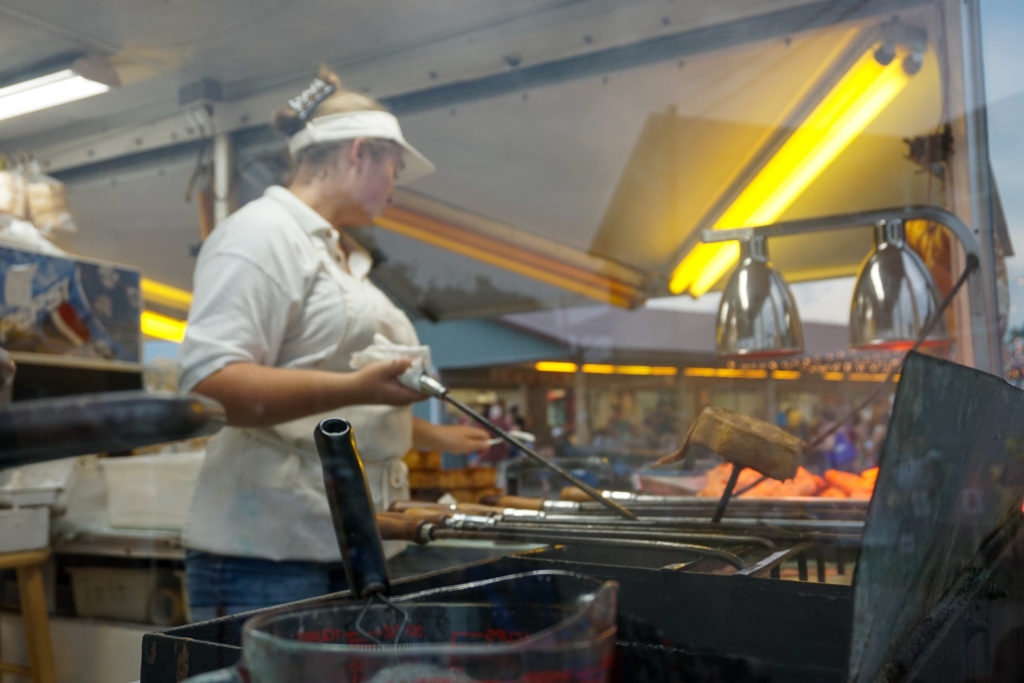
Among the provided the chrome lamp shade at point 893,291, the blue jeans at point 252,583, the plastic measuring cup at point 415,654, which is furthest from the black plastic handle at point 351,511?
the chrome lamp shade at point 893,291

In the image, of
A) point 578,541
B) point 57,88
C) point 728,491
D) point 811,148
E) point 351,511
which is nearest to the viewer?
point 351,511

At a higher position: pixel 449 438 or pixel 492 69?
pixel 492 69

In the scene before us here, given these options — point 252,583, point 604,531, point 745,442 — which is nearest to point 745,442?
point 745,442

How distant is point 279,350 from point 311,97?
0.31 m

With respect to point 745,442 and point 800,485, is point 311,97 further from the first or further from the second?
point 800,485

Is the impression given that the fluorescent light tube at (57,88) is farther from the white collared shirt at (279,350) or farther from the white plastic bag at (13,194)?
the white collared shirt at (279,350)

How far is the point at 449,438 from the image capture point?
4.08 feet

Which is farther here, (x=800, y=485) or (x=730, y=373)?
(x=730, y=373)

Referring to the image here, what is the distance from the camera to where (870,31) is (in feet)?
4.80

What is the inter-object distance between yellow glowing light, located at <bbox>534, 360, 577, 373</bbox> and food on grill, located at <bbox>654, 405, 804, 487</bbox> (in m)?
0.85

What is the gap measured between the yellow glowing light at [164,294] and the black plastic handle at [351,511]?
0.70 m

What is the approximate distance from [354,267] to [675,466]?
56 centimetres

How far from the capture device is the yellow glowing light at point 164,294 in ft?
3.37

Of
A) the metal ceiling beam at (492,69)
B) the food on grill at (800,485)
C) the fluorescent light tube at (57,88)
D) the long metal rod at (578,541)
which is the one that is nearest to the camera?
the fluorescent light tube at (57,88)
